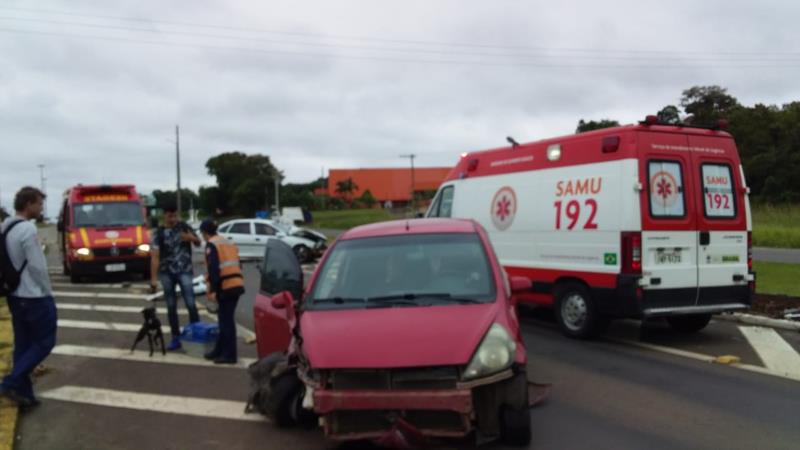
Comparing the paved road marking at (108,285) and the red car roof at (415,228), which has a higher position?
the red car roof at (415,228)

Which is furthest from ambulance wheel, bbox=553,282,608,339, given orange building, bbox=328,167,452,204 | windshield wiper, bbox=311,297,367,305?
orange building, bbox=328,167,452,204

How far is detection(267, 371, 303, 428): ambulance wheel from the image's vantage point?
5.43m

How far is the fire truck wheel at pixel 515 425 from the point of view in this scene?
473cm

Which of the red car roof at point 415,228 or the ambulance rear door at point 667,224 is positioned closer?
the red car roof at point 415,228

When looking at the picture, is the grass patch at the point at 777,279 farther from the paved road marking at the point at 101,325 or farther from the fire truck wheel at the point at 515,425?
the paved road marking at the point at 101,325

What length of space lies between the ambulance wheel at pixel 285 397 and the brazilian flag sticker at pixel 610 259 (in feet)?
14.7

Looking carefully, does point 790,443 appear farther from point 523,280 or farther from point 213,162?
point 213,162

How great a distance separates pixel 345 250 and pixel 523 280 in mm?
1548

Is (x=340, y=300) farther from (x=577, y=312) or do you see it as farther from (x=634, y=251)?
(x=577, y=312)

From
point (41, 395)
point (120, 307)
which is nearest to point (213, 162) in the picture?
point (120, 307)

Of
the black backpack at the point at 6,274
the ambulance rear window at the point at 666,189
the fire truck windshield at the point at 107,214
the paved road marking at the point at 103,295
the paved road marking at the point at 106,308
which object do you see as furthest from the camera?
the fire truck windshield at the point at 107,214

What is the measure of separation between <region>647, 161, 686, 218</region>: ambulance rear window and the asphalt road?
167 cm

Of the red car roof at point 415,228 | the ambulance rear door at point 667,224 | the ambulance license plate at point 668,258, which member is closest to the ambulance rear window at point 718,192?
the ambulance rear door at point 667,224

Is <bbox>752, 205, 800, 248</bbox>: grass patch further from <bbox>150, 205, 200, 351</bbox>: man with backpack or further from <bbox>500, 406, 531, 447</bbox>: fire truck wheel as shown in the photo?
<bbox>500, 406, 531, 447</bbox>: fire truck wheel
